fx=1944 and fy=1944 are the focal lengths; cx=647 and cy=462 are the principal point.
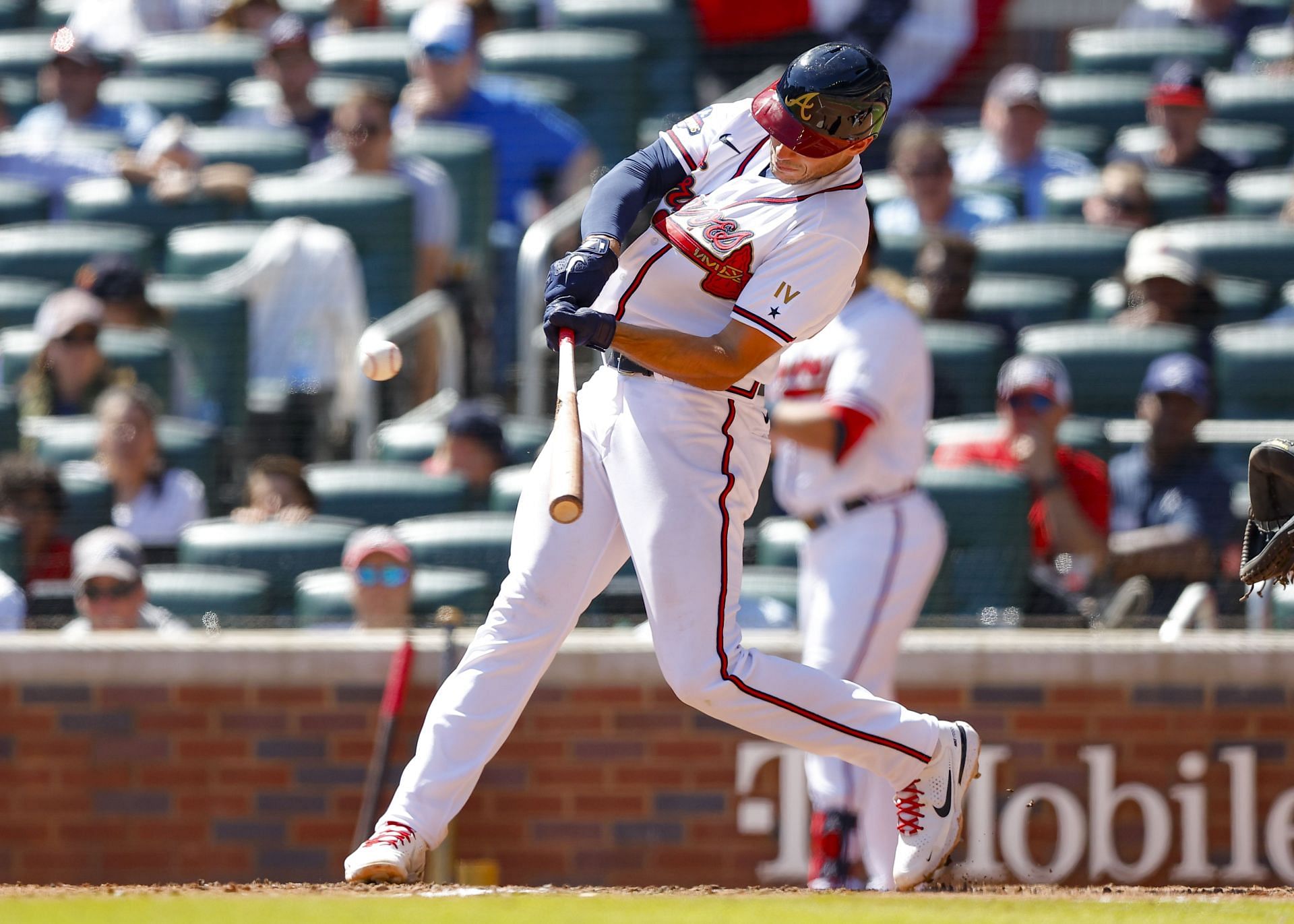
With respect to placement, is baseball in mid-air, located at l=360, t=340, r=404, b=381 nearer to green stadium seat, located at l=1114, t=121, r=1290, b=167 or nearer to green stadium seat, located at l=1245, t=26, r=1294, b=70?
green stadium seat, located at l=1114, t=121, r=1290, b=167

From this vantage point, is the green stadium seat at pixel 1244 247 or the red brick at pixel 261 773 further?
the green stadium seat at pixel 1244 247

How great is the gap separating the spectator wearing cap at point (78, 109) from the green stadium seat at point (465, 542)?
11.1ft

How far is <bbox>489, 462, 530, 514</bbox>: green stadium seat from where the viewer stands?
5.88 meters

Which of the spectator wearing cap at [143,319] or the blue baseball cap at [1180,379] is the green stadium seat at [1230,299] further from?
the spectator wearing cap at [143,319]

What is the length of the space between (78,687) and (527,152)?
320 centimetres

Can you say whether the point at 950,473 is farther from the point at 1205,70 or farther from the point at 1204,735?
the point at 1205,70

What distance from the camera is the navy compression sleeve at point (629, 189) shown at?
3.62 meters

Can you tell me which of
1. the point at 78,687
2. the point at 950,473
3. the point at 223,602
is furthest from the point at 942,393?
the point at 78,687

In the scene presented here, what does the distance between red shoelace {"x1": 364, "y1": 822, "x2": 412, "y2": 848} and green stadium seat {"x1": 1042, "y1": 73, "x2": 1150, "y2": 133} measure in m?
5.56

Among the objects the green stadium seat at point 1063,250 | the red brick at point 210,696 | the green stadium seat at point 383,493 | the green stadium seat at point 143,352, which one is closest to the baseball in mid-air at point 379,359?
the red brick at point 210,696

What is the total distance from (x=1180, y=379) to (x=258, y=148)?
4088 millimetres

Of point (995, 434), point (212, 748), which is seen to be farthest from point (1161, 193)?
point (212, 748)

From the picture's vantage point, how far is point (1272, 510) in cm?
390

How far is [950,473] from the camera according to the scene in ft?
18.4
